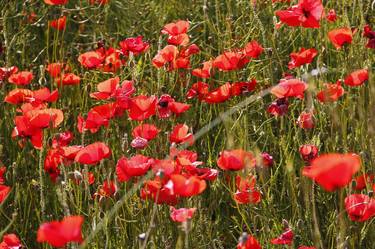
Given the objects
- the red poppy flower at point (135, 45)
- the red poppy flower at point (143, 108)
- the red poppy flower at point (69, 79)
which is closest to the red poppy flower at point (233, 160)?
the red poppy flower at point (143, 108)

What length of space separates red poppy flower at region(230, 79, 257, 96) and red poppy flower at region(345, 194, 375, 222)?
0.71 m

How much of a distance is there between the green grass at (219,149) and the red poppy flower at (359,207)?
3 cm

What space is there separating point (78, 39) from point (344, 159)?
262 cm

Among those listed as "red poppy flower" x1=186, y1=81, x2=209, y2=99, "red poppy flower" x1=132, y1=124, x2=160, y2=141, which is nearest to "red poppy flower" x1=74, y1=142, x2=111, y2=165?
"red poppy flower" x1=132, y1=124, x2=160, y2=141

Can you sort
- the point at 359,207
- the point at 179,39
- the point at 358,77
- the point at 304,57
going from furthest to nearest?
the point at 179,39
the point at 304,57
the point at 358,77
the point at 359,207

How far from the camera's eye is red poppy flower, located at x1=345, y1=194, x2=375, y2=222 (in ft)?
5.35

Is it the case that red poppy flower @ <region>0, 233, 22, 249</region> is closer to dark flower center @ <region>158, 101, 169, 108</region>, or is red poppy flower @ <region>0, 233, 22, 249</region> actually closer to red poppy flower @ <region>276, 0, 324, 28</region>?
dark flower center @ <region>158, 101, 169, 108</region>

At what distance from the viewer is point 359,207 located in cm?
163

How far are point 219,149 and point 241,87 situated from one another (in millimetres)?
207

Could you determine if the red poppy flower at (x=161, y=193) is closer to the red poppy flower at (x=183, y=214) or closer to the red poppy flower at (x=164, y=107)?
the red poppy flower at (x=183, y=214)

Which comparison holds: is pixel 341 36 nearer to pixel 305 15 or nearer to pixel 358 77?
pixel 305 15

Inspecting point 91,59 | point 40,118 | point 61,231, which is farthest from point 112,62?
point 61,231

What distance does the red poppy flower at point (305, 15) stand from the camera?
7.20 feet

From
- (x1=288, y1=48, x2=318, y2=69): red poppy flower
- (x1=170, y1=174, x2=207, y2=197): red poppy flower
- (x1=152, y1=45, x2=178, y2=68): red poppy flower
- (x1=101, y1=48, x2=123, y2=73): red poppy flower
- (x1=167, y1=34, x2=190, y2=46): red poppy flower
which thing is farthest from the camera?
(x1=101, y1=48, x2=123, y2=73): red poppy flower
